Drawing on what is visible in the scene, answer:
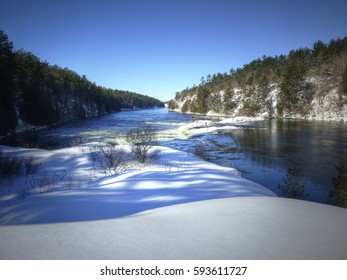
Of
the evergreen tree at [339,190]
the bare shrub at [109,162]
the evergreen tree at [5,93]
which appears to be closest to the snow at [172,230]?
the evergreen tree at [339,190]

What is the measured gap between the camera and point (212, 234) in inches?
103

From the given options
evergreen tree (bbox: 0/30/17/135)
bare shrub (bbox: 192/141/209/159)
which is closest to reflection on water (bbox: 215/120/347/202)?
bare shrub (bbox: 192/141/209/159)

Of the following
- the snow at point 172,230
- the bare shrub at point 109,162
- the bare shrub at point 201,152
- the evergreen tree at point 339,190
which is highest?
the snow at point 172,230

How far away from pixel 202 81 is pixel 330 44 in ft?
206

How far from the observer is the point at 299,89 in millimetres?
54062

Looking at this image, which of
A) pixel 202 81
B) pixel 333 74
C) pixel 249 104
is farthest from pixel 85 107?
pixel 333 74

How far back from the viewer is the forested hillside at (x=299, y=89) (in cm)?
4731

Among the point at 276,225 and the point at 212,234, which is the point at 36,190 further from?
the point at 276,225

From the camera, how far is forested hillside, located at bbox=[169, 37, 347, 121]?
47312 millimetres

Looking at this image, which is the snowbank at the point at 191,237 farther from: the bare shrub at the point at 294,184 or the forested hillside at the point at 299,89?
the forested hillside at the point at 299,89

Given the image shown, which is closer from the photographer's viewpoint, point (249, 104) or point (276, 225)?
point (276, 225)

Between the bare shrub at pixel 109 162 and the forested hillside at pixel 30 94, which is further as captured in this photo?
the forested hillside at pixel 30 94

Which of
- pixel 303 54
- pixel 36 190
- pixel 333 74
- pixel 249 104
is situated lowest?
pixel 36 190

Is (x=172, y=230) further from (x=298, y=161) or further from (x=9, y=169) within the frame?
(x=298, y=161)
